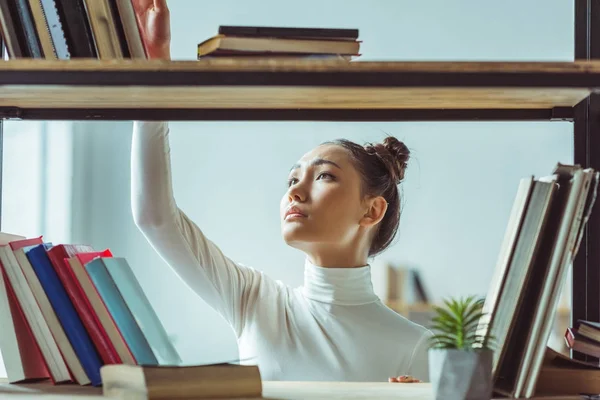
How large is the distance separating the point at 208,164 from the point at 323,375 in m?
2.88

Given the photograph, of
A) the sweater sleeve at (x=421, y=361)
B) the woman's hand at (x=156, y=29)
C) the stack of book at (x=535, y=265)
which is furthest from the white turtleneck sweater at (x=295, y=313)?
the stack of book at (x=535, y=265)

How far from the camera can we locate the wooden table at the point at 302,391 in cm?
112

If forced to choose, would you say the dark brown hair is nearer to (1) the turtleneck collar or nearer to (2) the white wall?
(1) the turtleneck collar

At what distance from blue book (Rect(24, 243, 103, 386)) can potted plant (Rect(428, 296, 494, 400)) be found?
0.48m

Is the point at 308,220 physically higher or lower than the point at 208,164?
lower

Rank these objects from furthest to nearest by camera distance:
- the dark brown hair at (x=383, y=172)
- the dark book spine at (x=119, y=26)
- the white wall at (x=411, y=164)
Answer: the white wall at (x=411, y=164) < the dark brown hair at (x=383, y=172) < the dark book spine at (x=119, y=26)

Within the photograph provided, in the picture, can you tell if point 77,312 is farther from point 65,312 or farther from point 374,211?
point 374,211

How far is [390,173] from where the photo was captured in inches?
83.4

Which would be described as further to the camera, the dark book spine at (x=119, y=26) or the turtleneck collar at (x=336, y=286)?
the turtleneck collar at (x=336, y=286)

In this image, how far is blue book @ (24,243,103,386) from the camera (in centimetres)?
116

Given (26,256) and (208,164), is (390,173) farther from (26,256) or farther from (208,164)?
(208,164)

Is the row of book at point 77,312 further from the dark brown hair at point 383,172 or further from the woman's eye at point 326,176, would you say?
the dark brown hair at point 383,172

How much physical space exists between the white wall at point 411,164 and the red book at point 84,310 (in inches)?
123

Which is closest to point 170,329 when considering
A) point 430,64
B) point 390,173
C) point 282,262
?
point 282,262
